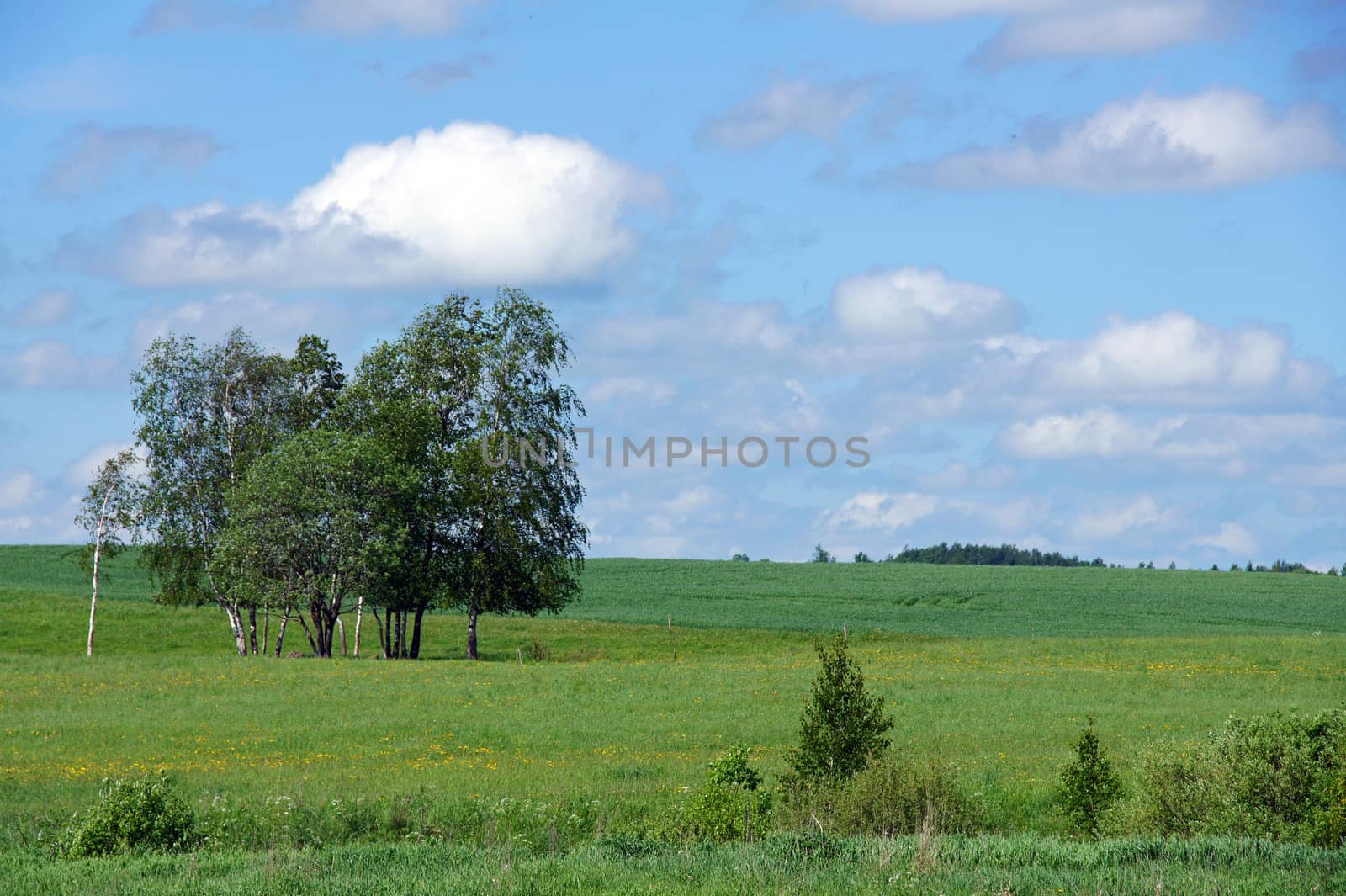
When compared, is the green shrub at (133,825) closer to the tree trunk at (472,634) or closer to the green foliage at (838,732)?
the green foliage at (838,732)

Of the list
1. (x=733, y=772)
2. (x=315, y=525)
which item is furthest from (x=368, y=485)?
(x=733, y=772)

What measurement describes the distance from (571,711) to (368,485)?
20506 millimetres

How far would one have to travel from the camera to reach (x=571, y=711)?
32844mm

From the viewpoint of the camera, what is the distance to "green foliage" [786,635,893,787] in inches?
699

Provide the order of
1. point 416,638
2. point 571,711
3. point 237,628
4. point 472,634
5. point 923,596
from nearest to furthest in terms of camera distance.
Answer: point 571,711 → point 472,634 → point 237,628 → point 416,638 → point 923,596

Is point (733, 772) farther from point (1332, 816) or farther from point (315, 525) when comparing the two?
point (315, 525)

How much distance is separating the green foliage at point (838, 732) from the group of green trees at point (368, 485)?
3305cm

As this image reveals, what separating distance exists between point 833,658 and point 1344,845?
23.2 ft

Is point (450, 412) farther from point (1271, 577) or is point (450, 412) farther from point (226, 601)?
point (1271, 577)

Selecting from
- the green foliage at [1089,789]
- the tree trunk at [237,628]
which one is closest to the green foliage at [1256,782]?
the green foliage at [1089,789]

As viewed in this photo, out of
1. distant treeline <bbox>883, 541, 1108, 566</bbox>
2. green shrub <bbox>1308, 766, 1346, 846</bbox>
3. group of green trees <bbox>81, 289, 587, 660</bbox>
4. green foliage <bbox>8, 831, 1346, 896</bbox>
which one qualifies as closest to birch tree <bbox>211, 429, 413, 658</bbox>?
group of green trees <bbox>81, 289, 587, 660</bbox>

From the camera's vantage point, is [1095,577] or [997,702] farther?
Result: [1095,577]

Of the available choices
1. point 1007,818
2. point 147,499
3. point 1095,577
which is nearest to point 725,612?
point 147,499

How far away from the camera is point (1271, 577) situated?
10912 centimetres
